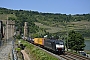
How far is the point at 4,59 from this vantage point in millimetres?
19062

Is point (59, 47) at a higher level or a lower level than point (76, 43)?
higher

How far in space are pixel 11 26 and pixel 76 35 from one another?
29762 mm

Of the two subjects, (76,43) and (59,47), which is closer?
(59,47)

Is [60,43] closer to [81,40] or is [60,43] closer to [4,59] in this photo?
[4,59]

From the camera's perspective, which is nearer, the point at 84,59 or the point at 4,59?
the point at 4,59

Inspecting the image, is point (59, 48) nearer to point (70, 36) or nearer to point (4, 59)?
point (4, 59)

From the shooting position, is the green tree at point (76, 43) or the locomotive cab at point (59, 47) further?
the green tree at point (76, 43)

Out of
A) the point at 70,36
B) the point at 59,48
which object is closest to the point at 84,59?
the point at 59,48

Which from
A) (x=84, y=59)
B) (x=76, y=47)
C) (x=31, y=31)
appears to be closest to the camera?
(x=84, y=59)

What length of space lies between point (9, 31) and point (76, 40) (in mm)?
28699

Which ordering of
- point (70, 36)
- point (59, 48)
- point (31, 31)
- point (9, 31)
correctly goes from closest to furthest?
point (59, 48)
point (70, 36)
point (9, 31)
point (31, 31)

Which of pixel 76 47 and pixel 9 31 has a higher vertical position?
pixel 9 31

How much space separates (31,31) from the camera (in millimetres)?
189375

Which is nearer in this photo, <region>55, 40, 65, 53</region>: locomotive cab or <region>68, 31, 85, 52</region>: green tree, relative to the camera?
<region>55, 40, 65, 53</region>: locomotive cab
